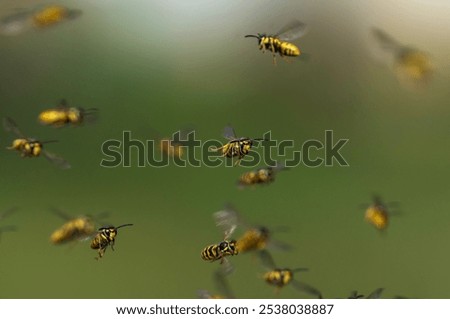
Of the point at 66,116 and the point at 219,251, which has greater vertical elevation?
the point at 66,116

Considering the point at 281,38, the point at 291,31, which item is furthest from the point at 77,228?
the point at 291,31

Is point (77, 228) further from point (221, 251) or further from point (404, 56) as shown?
point (404, 56)

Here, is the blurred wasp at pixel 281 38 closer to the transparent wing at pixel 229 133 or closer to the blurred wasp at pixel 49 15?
the transparent wing at pixel 229 133

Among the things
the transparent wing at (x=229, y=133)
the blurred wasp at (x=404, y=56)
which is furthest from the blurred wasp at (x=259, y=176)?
the blurred wasp at (x=404, y=56)

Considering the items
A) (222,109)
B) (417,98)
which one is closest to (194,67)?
(222,109)
